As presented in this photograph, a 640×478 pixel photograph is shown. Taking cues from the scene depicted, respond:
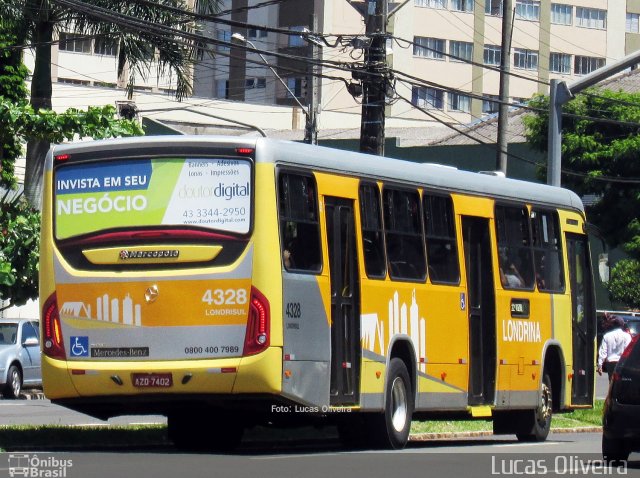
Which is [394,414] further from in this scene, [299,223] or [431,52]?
[431,52]

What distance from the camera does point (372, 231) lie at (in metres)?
16.3

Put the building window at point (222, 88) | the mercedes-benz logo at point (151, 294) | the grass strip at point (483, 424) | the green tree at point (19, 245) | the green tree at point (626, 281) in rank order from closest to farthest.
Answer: the mercedes-benz logo at point (151, 294) < the grass strip at point (483, 424) < the green tree at point (19, 245) < the green tree at point (626, 281) < the building window at point (222, 88)

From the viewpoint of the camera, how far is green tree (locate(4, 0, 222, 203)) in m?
30.9

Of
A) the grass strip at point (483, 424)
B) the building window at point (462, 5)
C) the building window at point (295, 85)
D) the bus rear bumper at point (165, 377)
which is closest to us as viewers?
the bus rear bumper at point (165, 377)

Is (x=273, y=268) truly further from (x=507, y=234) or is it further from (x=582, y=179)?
(x=582, y=179)

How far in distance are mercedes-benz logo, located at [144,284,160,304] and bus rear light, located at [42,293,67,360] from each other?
3.28 ft

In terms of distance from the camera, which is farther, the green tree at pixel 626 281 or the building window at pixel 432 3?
the building window at pixel 432 3

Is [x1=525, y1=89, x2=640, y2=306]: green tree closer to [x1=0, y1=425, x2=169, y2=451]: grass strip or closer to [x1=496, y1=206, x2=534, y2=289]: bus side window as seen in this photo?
[x1=496, y1=206, x2=534, y2=289]: bus side window

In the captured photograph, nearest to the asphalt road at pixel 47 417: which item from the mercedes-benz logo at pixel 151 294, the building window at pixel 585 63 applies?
the mercedes-benz logo at pixel 151 294

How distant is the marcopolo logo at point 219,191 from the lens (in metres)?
14.6

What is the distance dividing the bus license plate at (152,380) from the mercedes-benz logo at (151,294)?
708mm

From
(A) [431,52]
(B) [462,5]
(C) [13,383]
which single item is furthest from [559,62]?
(C) [13,383]

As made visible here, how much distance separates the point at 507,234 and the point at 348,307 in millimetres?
4156

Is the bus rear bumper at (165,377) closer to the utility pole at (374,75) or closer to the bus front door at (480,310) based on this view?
the bus front door at (480,310)
